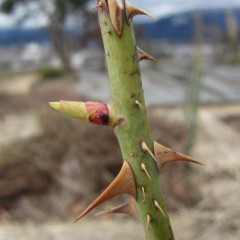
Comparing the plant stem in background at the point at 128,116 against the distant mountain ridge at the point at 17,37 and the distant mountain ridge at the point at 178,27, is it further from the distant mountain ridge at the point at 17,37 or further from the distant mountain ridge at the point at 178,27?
the distant mountain ridge at the point at 17,37

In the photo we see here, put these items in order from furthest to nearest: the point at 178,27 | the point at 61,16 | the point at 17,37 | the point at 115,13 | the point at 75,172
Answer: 1. the point at 17,37
2. the point at 178,27
3. the point at 61,16
4. the point at 75,172
5. the point at 115,13

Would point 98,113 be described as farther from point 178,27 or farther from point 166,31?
point 166,31

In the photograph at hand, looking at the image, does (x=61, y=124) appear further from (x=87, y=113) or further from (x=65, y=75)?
(x=65, y=75)

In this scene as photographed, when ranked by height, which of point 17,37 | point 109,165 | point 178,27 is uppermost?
point 109,165

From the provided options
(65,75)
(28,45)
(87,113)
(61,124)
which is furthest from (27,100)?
(28,45)

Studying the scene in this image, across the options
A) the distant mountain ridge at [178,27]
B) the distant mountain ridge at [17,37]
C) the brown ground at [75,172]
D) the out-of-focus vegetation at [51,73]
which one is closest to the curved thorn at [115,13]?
the brown ground at [75,172]

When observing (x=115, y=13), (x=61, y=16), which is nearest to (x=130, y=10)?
(x=115, y=13)

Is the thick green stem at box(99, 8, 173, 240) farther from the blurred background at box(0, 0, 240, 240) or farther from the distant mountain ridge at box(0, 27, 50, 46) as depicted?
the distant mountain ridge at box(0, 27, 50, 46)
